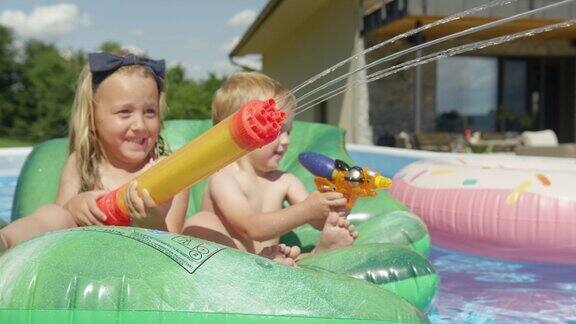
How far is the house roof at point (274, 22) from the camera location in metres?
12.6

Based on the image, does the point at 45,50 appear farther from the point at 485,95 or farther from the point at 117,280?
the point at 117,280


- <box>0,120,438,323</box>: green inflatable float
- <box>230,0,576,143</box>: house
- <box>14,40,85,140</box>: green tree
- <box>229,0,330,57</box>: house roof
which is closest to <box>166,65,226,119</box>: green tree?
<box>229,0,330,57</box>: house roof

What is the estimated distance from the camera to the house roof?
1259 cm

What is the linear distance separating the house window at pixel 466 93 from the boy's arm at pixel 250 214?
10102mm

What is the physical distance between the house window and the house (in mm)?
18

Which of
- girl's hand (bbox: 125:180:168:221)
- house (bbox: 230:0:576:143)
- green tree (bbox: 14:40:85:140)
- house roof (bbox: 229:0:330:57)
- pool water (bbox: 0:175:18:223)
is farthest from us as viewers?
green tree (bbox: 14:40:85:140)

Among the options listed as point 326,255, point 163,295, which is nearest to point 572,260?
point 326,255

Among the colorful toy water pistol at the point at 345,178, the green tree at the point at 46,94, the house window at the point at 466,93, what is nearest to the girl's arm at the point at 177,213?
the colorful toy water pistol at the point at 345,178

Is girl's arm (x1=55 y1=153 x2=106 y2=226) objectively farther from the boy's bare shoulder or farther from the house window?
the house window

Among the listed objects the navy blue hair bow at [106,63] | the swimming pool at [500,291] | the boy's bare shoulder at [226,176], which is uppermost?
the navy blue hair bow at [106,63]

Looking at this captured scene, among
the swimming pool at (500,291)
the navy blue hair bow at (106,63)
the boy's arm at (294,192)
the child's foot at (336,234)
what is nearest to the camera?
the navy blue hair bow at (106,63)

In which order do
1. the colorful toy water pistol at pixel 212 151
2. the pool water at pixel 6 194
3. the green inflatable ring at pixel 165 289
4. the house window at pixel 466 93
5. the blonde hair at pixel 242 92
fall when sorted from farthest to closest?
the house window at pixel 466 93 → the pool water at pixel 6 194 → the blonde hair at pixel 242 92 → the colorful toy water pistol at pixel 212 151 → the green inflatable ring at pixel 165 289

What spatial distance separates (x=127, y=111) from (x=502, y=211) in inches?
94.8

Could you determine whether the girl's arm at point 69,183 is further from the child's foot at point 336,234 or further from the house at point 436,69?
the house at point 436,69
